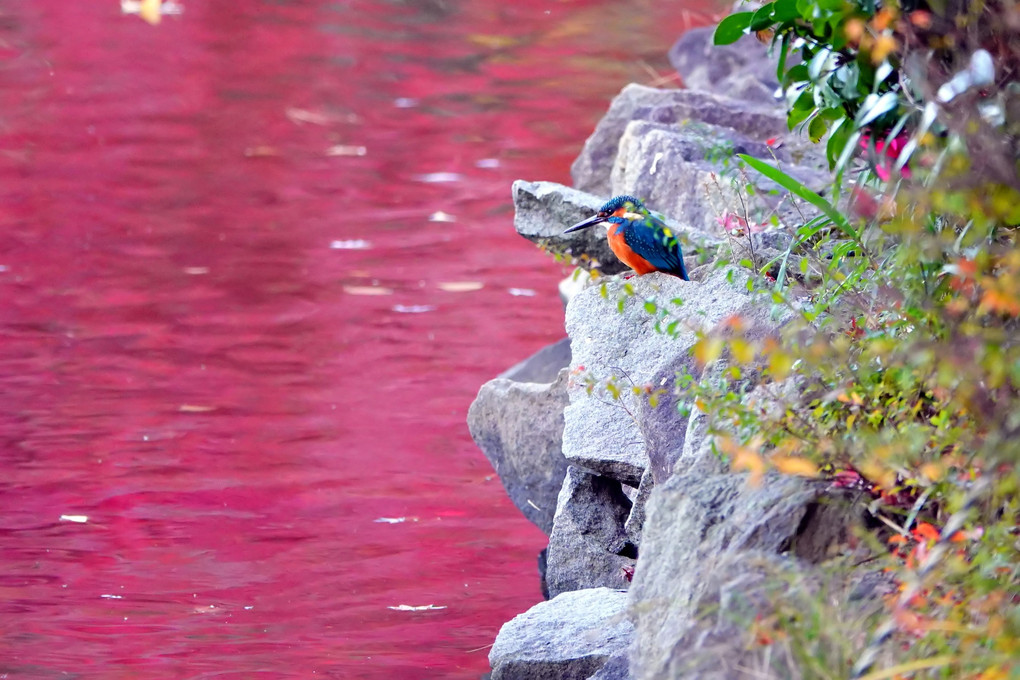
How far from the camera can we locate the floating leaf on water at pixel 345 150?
699 centimetres

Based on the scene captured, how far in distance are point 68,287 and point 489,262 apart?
72.2 inches

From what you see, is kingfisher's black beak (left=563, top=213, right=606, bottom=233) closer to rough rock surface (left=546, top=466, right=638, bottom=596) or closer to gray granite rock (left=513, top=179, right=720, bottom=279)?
gray granite rock (left=513, top=179, right=720, bottom=279)

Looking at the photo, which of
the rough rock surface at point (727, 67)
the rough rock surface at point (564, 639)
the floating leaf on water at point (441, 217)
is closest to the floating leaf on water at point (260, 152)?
the floating leaf on water at point (441, 217)

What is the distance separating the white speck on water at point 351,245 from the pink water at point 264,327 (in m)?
0.03

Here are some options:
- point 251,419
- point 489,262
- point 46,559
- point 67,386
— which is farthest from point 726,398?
point 489,262

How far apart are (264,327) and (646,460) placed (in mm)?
2696

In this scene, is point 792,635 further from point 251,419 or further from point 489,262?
point 489,262

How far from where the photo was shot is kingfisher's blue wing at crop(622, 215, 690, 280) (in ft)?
8.82

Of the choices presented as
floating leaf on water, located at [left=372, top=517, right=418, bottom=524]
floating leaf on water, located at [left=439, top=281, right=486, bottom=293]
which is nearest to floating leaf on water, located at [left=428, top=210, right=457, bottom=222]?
floating leaf on water, located at [left=439, top=281, right=486, bottom=293]

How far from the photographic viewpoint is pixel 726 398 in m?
1.78

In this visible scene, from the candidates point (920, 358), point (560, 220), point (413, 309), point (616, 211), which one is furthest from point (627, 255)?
point (413, 309)

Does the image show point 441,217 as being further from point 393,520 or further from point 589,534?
point 589,534

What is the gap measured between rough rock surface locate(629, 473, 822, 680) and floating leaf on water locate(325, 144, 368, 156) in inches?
214

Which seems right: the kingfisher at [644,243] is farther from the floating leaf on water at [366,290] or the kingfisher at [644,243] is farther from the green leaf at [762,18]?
the floating leaf on water at [366,290]
